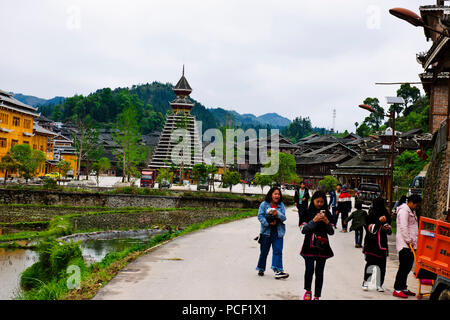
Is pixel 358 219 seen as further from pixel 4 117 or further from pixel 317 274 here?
pixel 4 117

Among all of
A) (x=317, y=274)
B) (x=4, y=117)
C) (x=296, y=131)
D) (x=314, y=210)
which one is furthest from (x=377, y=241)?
(x=296, y=131)

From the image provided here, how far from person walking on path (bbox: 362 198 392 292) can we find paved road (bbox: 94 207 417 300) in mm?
260

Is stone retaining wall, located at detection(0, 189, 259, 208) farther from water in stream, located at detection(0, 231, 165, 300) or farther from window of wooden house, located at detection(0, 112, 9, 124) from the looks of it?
window of wooden house, located at detection(0, 112, 9, 124)

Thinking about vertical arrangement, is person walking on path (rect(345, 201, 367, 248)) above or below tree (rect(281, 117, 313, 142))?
below

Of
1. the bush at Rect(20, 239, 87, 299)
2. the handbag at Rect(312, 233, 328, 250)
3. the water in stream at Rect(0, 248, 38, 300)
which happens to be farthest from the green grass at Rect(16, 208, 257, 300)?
the handbag at Rect(312, 233, 328, 250)

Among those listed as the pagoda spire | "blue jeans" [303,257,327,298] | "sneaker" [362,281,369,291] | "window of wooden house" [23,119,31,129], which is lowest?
"sneaker" [362,281,369,291]

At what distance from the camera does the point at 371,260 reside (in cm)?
860

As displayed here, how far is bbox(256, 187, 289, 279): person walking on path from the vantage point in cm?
941

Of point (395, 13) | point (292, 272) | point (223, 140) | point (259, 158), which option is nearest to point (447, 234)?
point (292, 272)

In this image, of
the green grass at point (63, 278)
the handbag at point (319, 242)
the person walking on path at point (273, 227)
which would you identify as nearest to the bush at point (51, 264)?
the green grass at point (63, 278)

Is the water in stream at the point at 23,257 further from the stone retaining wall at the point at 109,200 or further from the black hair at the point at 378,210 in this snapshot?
the stone retaining wall at the point at 109,200

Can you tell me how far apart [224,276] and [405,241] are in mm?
3399
